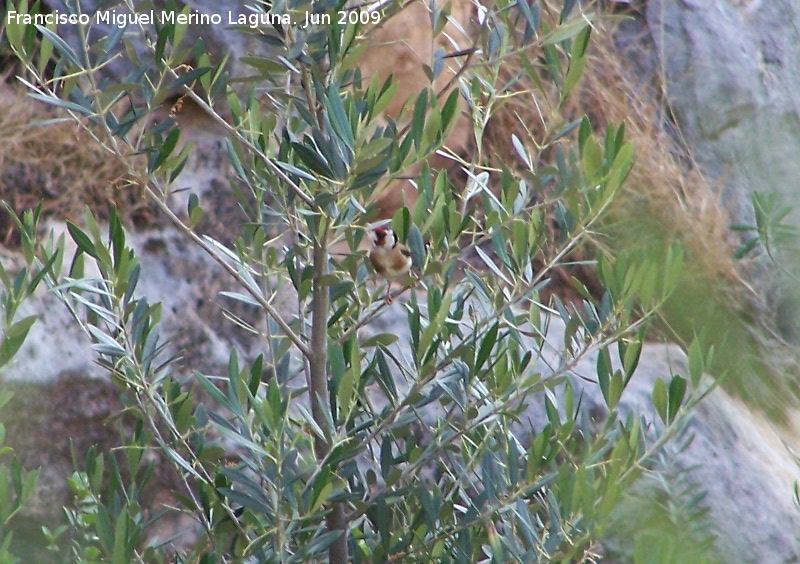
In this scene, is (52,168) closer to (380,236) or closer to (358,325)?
(380,236)

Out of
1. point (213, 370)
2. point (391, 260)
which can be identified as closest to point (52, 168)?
point (213, 370)

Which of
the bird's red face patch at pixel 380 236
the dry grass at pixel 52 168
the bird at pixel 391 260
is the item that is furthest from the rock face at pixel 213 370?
the bird at pixel 391 260

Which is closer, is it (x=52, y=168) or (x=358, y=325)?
(x=358, y=325)

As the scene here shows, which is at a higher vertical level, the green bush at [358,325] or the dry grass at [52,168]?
the green bush at [358,325]

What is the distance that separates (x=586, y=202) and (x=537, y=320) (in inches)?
11.3

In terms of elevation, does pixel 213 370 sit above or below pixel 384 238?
below

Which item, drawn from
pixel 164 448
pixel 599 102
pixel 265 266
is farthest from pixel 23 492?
pixel 599 102

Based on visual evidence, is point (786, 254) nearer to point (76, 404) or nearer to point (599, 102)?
point (76, 404)

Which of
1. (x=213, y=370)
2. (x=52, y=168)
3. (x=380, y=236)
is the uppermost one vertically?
(x=380, y=236)

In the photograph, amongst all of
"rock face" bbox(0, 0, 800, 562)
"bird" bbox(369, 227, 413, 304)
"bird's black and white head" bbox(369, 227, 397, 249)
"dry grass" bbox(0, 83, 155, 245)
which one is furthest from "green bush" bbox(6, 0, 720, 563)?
"dry grass" bbox(0, 83, 155, 245)

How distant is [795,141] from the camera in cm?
51

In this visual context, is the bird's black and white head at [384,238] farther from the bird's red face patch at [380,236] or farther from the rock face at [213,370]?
the rock face at [213,370]

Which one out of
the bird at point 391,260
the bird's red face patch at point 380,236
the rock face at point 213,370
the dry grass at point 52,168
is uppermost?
the bird at point 391,260

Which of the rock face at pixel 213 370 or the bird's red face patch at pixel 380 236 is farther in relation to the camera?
the rock face at pixel 213 370
